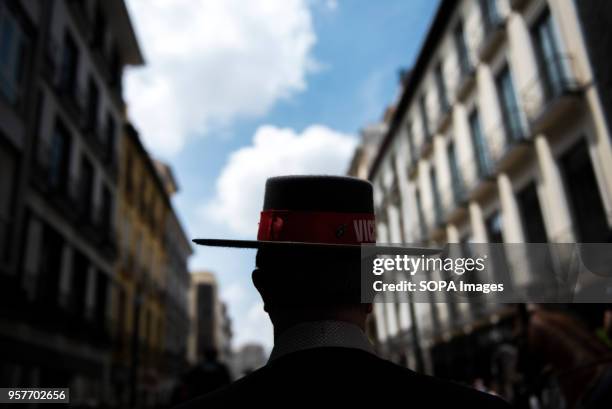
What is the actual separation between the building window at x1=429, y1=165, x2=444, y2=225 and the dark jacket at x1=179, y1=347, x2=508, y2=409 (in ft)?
69.3

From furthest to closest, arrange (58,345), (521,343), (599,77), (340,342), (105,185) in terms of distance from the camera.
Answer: (105,185) → (58,345) → (599,77) → (521,343) → (340,342)

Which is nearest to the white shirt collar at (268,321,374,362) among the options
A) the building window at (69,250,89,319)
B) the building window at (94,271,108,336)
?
the building window at (69,250,89,319)

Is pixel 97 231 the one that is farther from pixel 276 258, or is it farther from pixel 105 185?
pixel 276 258

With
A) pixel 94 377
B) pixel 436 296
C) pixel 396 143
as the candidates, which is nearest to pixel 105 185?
pixel 94 377

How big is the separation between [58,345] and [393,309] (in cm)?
1756

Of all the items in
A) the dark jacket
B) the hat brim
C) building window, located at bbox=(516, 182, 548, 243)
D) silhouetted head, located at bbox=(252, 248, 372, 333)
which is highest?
building window, located at bbox=(516, 182, 548, 243)

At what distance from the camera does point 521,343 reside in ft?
19.5

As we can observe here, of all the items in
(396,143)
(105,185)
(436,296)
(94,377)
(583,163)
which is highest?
(396,143)

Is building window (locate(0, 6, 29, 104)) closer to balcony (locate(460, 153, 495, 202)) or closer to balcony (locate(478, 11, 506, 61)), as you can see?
balcony (locate(478, 11, 506, 61))

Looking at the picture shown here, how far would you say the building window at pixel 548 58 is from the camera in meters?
12.7

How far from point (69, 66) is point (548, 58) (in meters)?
16.1

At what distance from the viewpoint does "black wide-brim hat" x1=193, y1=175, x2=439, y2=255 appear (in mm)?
1496

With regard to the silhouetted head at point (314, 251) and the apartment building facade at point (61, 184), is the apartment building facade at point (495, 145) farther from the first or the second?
the apartment building facade at point (61, 184)

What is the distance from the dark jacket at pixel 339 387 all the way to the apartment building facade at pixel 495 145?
6037 mm
